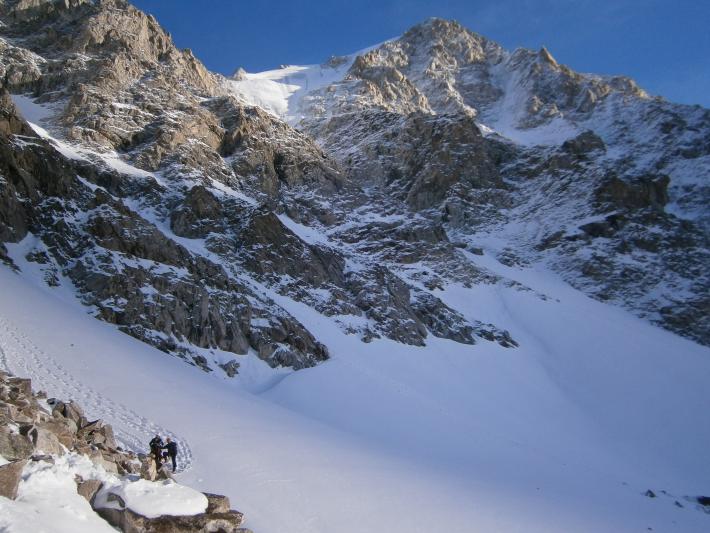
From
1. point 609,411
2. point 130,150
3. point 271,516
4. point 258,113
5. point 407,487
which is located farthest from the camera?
point 258,113

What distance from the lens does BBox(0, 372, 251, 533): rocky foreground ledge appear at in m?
6.36

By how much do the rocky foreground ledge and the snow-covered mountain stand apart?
2.57 meters

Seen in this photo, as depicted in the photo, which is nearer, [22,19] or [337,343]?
[337,343]

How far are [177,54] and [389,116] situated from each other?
107ft

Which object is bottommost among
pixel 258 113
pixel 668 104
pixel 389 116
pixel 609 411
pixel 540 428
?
pixel 540 428

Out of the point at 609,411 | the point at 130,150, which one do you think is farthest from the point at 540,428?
the point at 130,150

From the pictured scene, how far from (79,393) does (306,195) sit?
166 feet

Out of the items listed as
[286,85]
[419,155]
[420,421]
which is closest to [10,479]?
[420,421]

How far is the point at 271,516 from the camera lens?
1078 cm

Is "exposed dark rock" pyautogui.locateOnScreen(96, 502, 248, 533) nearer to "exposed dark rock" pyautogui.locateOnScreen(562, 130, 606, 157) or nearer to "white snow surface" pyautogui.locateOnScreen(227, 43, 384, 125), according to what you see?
"exposed dark rock" pyautogui.locateOnScreen(562, 130, 606, 157)

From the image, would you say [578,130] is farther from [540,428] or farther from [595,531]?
[595,531]

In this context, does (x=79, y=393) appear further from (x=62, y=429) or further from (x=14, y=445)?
(x=14, y=445)

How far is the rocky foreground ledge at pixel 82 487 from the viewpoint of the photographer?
636cm

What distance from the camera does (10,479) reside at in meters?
6.25
